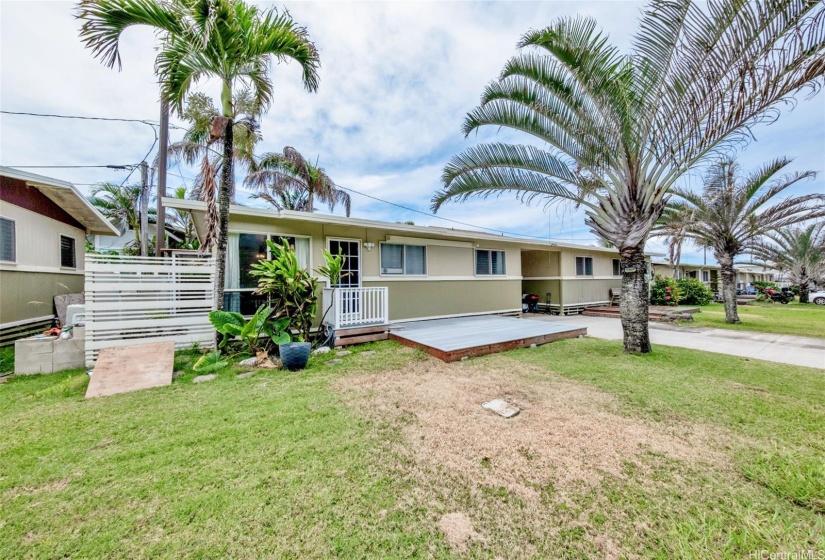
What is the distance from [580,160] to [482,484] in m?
5.56

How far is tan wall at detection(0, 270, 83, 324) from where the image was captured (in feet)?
20.5

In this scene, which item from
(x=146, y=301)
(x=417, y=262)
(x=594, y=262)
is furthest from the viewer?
(x=594, y=262)

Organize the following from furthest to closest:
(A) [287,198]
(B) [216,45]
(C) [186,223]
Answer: (A) [287,198] < (C) [186,223] < (B) [216,45]

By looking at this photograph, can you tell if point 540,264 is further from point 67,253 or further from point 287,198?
point 67,253

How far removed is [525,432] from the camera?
296cm

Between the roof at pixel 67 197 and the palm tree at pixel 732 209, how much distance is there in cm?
1529

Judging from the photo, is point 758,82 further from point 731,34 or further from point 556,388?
point 556,388

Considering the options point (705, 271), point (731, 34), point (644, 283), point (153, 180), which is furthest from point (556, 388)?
point (705, 271)

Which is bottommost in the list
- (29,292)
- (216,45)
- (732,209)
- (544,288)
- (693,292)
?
(693,292)

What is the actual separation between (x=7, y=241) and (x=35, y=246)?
0.97 m

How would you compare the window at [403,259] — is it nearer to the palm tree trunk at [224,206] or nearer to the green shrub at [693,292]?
the palm tree trunk at [224,206]

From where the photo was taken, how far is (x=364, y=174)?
18750mm

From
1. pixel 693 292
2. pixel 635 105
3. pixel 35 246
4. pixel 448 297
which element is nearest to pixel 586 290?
pixel 448 297

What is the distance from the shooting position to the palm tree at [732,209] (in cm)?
898
